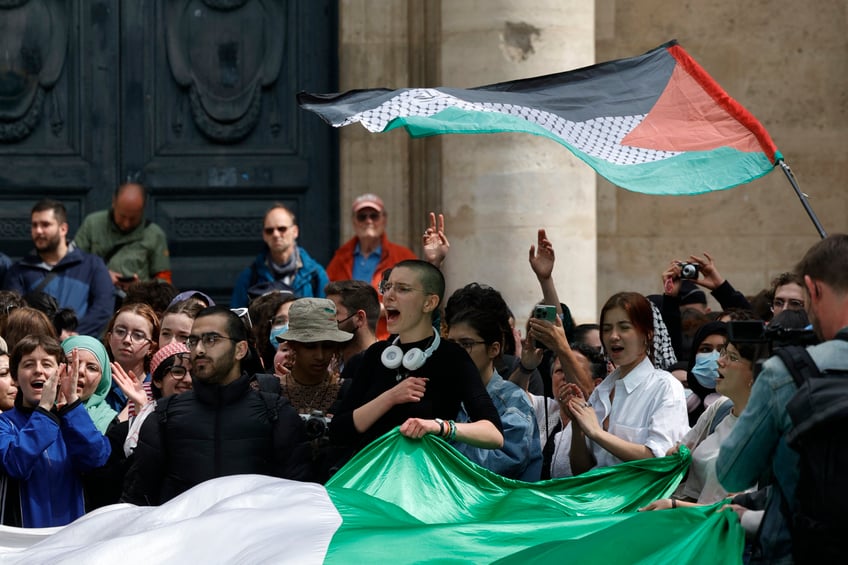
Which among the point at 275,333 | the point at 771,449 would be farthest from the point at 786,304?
the point at 771,449

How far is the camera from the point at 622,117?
8625 mm

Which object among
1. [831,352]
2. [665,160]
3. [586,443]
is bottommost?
[586,443]

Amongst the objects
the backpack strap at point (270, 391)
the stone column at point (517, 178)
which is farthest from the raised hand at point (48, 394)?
the stone column at point (517, 178)

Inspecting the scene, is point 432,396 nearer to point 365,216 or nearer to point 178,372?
point 178,372

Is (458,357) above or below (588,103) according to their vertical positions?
below

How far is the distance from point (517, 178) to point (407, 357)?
179 inches

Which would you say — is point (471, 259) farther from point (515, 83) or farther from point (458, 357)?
point (458, 357)

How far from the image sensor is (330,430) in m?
7.74

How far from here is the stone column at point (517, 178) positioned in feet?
39.5

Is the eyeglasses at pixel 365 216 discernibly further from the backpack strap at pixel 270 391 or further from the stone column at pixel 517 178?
the backpack strap at pixel 270 391

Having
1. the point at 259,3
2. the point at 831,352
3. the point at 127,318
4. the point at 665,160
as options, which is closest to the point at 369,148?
the point at 259,3

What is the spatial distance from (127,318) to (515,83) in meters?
2.57

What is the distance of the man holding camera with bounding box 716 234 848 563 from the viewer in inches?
203

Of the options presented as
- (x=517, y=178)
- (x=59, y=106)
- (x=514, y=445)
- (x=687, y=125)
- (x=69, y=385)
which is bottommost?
(x=514, y=445)
